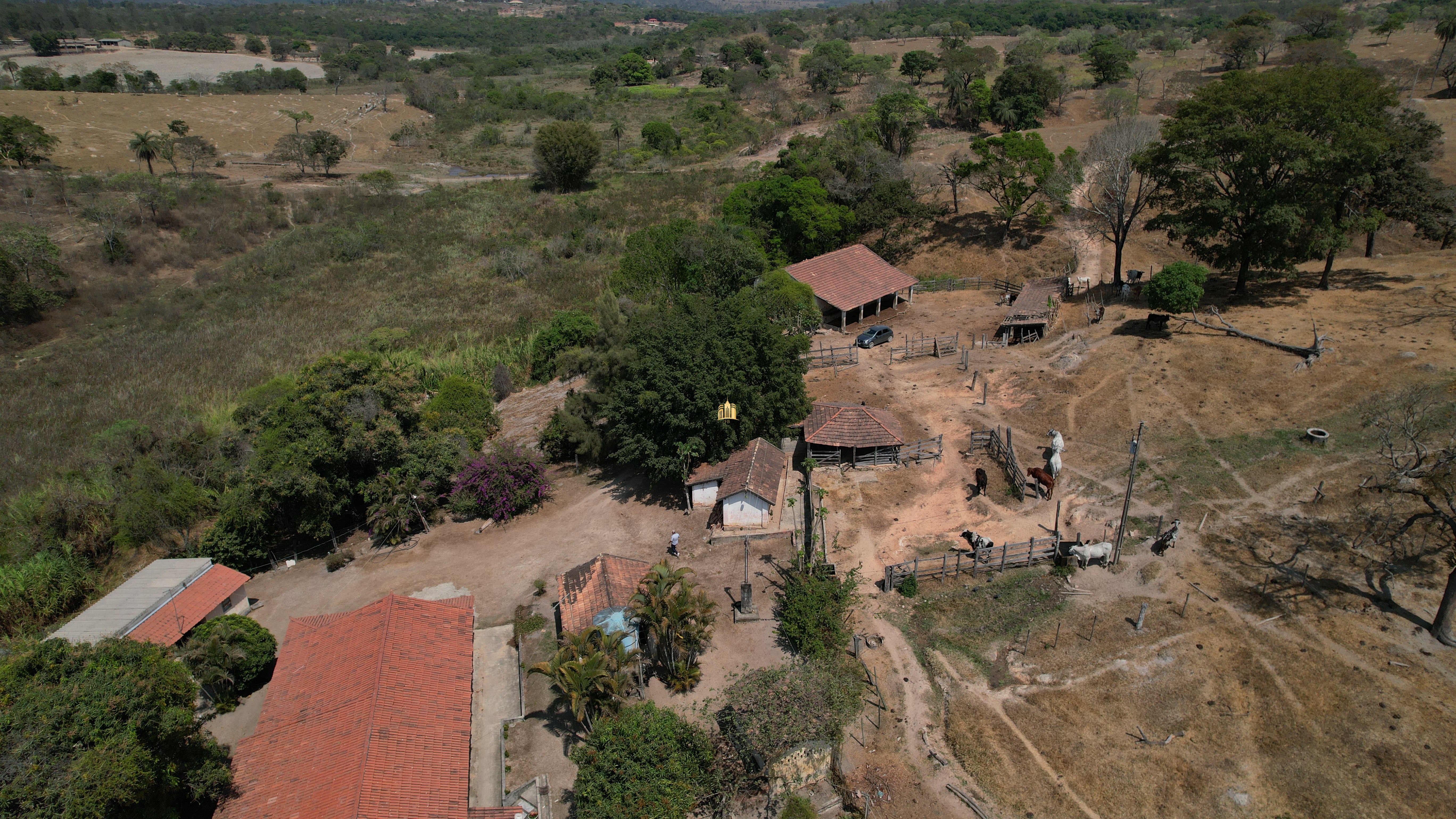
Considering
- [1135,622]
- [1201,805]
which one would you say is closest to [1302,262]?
[1135,622]

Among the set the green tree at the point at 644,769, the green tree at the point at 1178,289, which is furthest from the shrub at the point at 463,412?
the green tree at the point at 1178,289

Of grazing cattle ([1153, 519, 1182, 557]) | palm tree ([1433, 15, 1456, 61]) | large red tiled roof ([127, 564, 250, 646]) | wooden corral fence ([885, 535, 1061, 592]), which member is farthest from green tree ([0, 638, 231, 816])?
palm tree ([1433, 15, 1456, 61])

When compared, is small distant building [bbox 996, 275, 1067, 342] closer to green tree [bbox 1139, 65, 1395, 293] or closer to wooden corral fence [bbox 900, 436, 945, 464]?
green tree [bbox 1139, 65, 1395, 293]

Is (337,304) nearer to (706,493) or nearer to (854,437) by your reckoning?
(706,493)

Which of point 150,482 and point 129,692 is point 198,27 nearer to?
point 150,482

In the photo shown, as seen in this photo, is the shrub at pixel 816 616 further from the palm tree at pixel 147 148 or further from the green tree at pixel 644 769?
the palm tree at pixel 147 148

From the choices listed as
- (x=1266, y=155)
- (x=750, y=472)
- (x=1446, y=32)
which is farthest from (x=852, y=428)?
(x=1446, y=32)
